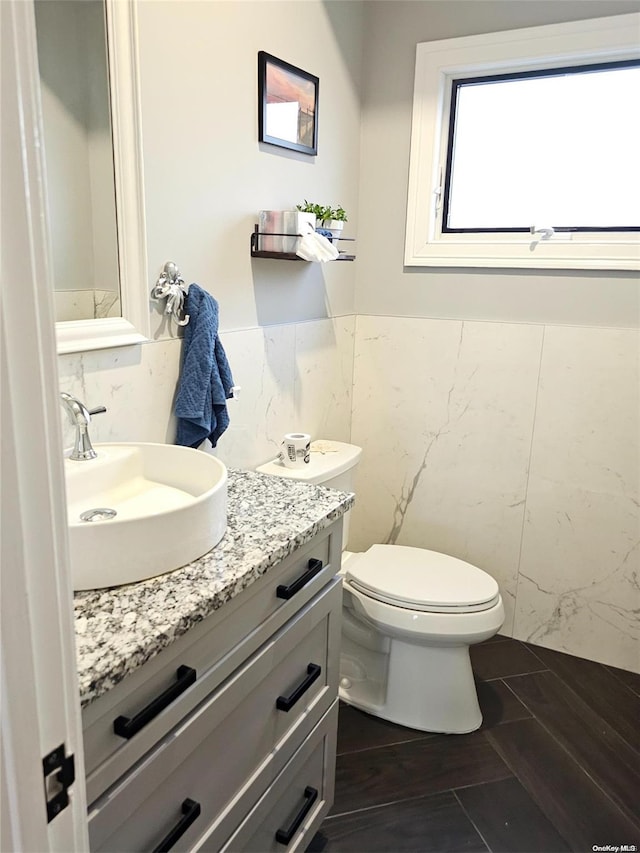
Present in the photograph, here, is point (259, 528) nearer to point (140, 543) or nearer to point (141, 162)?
point (140, 543)

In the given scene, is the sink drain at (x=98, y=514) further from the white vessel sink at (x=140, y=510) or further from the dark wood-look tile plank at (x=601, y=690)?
the dark wood-look tile plank at (x=601, y=690)

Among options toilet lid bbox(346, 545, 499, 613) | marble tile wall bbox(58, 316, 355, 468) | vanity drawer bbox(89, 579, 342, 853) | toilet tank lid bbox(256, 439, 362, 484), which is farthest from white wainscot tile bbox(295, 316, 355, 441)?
vanity drawer bbox(89, 579, 342, 853)

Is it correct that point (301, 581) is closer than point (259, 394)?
Yes

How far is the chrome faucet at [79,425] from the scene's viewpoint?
1.22 metres

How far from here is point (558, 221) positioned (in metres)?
2.20

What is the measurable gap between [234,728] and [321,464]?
1.01 meters

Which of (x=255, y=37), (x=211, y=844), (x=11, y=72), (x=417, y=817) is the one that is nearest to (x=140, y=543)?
(x=211, y=844)

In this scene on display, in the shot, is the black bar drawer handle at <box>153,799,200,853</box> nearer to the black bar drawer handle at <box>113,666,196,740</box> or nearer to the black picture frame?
the black bar drawer handle at <box>113,666,196,740</box>

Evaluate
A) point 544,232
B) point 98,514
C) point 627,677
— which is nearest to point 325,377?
point 544,232

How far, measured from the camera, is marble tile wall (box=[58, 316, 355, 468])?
1395mm

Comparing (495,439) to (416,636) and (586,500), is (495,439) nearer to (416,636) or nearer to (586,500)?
(586,500)

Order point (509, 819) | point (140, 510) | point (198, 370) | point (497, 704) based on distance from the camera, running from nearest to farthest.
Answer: point (140, 510)
point (198, 370)
point (509, 819)
point (497, 704)

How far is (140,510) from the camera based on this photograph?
1.27m

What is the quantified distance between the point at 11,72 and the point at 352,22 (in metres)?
2.15
